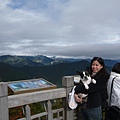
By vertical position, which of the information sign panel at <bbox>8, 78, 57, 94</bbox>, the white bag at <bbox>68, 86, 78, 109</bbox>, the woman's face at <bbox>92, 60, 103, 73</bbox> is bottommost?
the white bag at <bbox>68, 86, 78, 109</bbox>

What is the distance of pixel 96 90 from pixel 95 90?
2 centimetres

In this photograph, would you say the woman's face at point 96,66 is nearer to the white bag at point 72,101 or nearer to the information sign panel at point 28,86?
the white bag at point 72,101

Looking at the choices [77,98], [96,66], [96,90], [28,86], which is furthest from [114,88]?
[28,86]

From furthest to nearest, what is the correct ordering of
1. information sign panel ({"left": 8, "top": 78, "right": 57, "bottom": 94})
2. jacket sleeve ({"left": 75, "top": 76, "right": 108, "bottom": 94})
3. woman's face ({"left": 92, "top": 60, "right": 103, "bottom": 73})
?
1. information sign panel ({"left": 8, "top": 78, "right": 57, "bottom": 94})
2. woman's face ({"left": 92, "top": 60, "right": 103, "bottom": 73})
3. jacket sleeve ({"left": 75, "top": 76, "right": 108, "bottom": 94})

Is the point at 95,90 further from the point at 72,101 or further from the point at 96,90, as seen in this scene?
the point at 72,101

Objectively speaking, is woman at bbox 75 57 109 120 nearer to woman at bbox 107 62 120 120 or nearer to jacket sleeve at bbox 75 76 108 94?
jacket sleeve at bbox 75 76 108 94

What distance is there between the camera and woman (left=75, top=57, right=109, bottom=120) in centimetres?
310

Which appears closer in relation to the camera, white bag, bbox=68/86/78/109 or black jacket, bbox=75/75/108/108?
black jacket, bbox=75/75/108/108

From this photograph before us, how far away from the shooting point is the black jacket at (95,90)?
10.1ft

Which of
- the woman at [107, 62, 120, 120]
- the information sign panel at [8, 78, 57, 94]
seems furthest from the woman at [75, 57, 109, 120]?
the information sign panel at [8, 78, 57, 94]

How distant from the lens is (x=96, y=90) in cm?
310

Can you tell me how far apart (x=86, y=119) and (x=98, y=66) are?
3.14 feet

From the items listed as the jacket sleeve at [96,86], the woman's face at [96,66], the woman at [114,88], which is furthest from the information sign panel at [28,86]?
the woman at [114,88]

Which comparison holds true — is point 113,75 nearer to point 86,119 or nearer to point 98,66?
point 98,66
